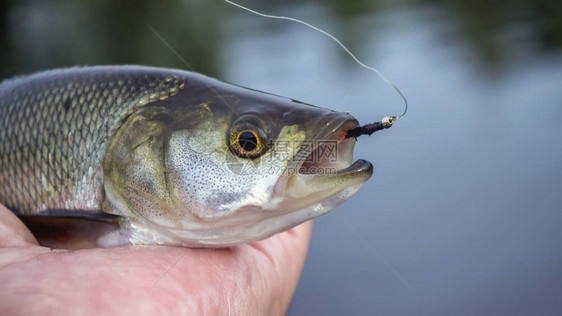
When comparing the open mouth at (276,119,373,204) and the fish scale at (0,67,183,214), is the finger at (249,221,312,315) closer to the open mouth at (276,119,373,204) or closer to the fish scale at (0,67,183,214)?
the open mouth at (276,119,373,204)

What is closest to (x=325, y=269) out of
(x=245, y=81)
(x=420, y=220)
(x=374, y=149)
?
(x=420, y=220)

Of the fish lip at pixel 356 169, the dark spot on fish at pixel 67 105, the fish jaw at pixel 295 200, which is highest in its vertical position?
the fish lip at pixel 356 169

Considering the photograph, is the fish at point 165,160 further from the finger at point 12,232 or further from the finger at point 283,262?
the finger at point 283,262

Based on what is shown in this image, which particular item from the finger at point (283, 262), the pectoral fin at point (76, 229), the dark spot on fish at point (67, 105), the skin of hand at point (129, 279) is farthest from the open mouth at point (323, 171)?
the dark spot on fish at point (67, 105)

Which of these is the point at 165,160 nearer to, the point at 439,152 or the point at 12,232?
the point at 12,232

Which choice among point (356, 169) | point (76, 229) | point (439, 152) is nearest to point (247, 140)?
point (356, 169)

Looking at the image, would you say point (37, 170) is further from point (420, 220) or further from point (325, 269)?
point (420, 220)

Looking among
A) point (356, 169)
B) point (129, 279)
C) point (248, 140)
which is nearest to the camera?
point (129, 279)
